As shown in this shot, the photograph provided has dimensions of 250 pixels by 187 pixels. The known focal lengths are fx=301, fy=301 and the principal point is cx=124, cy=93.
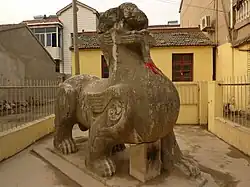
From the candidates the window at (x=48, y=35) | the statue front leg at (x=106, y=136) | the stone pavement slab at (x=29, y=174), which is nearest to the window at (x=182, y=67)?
the stone pavement slab at (x=29, y=174)

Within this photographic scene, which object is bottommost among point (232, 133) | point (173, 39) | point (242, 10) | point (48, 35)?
point (232, 133)

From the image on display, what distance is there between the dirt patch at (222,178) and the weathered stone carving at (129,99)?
0.38m

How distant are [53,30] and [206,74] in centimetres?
1588

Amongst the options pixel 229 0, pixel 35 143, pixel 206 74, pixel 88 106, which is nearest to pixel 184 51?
pixel 206 74

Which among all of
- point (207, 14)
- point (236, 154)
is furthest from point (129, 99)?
point (207, 14)

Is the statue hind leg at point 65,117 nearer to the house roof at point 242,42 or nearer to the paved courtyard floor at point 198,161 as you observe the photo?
the paved courtyard floor at point 198,161

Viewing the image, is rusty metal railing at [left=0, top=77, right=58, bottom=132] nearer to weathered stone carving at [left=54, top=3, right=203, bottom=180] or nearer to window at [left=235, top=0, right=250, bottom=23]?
weathered stone carving at [left=54, top=3, right=203, bottom=180]

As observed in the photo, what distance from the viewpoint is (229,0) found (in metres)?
10.5

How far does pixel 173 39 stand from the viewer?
12.5 meters

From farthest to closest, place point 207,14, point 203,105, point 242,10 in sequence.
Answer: point 207,14 → point 242,10 → point 203,105

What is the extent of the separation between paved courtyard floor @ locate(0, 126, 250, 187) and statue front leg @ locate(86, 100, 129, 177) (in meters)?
0.41

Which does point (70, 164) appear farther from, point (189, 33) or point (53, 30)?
point (53, 30)

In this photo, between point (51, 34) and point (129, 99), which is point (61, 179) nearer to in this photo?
point (129, 99)

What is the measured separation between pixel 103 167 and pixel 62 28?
22.8 meters
